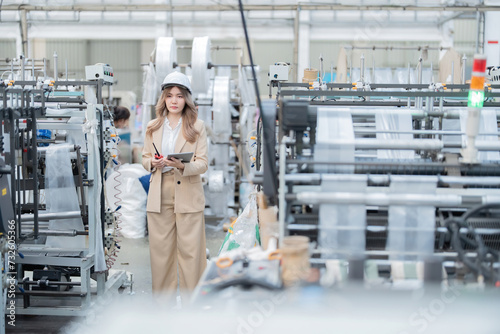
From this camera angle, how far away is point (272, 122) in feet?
6.35

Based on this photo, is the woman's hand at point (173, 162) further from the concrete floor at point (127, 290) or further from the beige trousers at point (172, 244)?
the concrete floor at point (127, 290)

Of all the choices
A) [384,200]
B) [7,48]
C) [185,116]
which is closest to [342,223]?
[384,200]

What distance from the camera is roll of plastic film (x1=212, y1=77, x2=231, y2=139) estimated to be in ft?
18.5

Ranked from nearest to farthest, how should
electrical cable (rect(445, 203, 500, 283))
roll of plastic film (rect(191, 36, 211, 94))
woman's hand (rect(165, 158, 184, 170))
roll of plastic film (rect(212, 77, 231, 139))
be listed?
electrical cable (rect(445, 203, 500, 283)) < woman's hand (rect(165, 158, 184, 170)) < roll of plastic film (rect(191, 36, 211, 94)) < roll of plastic film (rect(212, 77, 231, 139))

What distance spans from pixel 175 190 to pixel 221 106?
2.60 metres

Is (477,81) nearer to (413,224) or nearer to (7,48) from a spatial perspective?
(413,224)

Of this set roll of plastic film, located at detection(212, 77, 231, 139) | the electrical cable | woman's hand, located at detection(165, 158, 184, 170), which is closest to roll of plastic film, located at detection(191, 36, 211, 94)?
roll of plastic film, located at detection(212, 77, 231, 139)

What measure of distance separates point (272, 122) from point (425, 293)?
77cm

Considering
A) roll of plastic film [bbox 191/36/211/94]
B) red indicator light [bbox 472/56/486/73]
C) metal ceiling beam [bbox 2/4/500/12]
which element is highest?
metal ceiling beam [bbox 2/4/500/12]

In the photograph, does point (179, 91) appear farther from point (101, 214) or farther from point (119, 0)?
point (119, 0)

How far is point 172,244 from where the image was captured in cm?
326

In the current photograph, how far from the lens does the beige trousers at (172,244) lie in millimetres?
3180

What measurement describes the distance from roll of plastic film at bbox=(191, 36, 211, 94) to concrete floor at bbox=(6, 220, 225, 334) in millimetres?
1500

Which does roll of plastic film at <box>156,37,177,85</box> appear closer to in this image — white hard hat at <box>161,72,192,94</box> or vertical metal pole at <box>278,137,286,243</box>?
white hard hat at <box>161,72,192,94</box>
